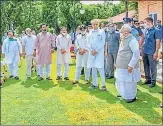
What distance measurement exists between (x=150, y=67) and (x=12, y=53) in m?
5.37

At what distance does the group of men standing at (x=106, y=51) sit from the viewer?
890 cm

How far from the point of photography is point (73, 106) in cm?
874

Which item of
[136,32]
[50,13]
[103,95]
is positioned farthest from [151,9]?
[50,13]

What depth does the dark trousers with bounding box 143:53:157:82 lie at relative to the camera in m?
Result: 10.6

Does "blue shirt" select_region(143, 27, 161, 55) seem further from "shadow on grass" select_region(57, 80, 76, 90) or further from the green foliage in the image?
the green foliage

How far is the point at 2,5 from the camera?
3256cm

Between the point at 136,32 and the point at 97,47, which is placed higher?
the point at 136,32

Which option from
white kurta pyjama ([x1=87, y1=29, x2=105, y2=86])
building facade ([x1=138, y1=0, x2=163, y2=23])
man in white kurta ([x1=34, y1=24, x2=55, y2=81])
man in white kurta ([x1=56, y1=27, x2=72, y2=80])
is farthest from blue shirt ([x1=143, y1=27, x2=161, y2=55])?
building facade ([x1=138, y1=0, x2=163, y2=23])

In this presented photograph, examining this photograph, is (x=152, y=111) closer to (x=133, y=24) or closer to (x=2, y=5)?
(x=133, y=24)

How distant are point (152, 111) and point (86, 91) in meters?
2.95

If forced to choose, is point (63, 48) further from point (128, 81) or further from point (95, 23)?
point (128, 81)

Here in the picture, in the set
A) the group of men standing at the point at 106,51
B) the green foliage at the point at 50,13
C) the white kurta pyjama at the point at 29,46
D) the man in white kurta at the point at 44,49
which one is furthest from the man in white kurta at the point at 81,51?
the green foliage at the point at 50,13

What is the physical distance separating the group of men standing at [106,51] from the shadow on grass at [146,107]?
271mm

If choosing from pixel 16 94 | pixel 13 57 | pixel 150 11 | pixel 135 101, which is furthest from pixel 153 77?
pixel 150 11
